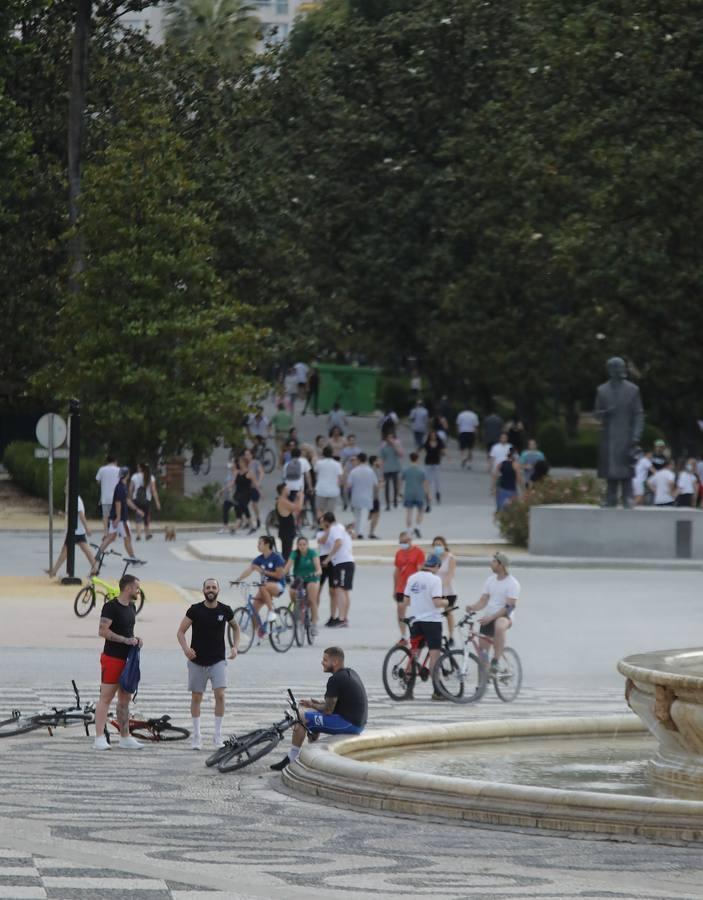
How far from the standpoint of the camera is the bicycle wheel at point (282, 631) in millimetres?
25391

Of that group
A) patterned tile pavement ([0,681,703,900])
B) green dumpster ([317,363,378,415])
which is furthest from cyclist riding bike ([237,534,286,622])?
green dumpster ([317,363,378,415])

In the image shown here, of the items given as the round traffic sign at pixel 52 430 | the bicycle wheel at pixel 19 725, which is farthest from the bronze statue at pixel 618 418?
the bicycle wheel at pixel 19 725

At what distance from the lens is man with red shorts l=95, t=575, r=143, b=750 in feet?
57.5

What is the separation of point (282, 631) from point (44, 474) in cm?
2419

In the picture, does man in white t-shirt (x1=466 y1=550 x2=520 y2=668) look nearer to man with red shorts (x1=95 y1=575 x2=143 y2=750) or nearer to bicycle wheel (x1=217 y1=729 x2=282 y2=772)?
man with red shorts (x1=95 y1=575 x2=143 y2=750)

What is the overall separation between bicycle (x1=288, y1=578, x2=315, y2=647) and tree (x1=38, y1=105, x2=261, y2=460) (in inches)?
821

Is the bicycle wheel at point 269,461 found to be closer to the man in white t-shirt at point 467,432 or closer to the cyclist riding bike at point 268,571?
the man in white t-shirt at point 467,432

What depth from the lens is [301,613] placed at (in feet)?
85.1

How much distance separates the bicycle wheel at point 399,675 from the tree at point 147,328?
25451 mm

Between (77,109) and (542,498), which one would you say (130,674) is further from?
(77,109)

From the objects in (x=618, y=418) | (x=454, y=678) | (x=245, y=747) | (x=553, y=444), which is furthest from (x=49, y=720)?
(x=553, y=444)

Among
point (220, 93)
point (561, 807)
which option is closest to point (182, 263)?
point (220, 93)

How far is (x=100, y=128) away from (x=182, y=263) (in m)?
8.52

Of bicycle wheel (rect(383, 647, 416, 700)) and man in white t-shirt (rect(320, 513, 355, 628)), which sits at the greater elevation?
man in white t-shirt (rect(320, 513, 355, 628))
